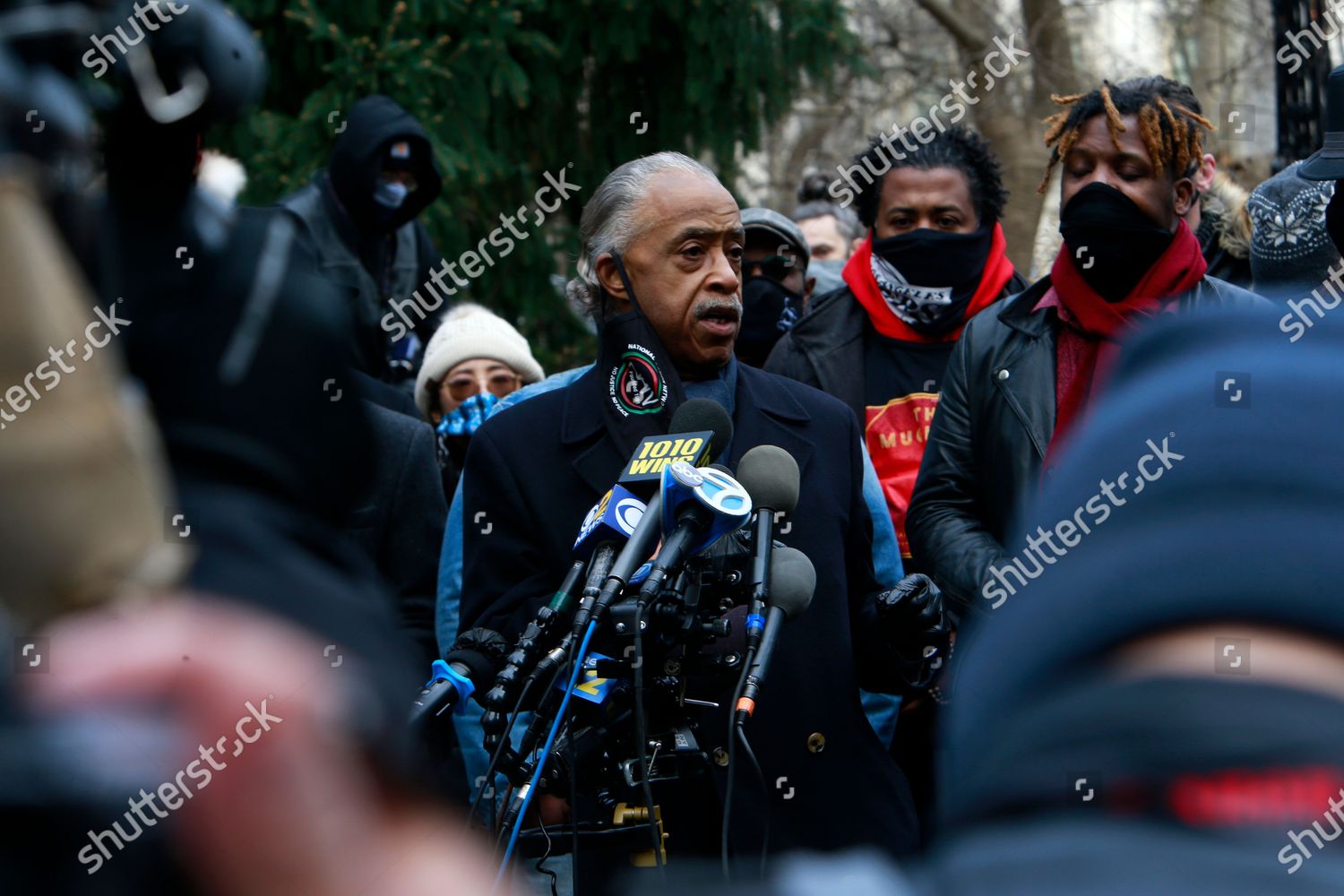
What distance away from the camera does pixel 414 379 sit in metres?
7.05

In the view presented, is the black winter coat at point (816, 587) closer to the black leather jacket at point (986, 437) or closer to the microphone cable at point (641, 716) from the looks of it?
the black leather jacket at point (986, 437)

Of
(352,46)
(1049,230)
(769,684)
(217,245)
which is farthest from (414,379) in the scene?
(217,245)

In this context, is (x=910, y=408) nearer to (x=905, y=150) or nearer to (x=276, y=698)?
(x=905, y=150)

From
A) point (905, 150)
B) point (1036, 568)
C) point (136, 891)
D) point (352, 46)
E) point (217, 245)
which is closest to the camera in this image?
point (136, 891)

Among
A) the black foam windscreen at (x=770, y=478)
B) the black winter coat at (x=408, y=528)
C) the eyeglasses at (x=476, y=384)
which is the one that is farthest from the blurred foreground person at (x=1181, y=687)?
the eyeglasses at (x=476, y=384)

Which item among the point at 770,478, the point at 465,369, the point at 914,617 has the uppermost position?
the point at 465,369

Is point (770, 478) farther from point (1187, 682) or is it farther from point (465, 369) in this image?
point (465, 369)

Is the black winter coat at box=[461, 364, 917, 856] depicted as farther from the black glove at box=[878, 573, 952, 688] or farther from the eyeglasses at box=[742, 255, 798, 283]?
the eyeglasses at box=[742, 255, 798, 283]

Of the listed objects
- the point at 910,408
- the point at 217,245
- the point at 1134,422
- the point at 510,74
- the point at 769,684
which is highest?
the point at 510,74

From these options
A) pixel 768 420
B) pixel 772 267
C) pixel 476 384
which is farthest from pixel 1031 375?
pixel 476 384

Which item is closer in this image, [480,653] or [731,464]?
[480,653]

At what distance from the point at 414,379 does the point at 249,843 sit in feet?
21.0

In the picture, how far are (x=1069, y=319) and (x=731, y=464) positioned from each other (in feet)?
3.48

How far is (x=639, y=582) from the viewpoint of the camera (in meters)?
2.80
